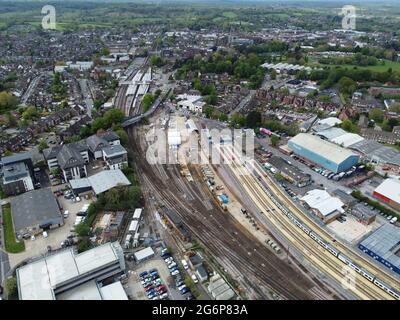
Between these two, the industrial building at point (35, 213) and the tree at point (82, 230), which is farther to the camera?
the industrial building at point (35, 213)

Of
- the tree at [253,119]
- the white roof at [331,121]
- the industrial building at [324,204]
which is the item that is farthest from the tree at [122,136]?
the white roof at [331,121]

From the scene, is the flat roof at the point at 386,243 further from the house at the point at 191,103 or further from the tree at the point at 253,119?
the house at the point at 191,103

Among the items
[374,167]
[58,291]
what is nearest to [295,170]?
[374,167]

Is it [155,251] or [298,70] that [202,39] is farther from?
[155,251]

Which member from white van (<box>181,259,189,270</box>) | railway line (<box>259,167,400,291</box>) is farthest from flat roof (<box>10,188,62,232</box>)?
railway line (<box>259,167,400,291</box>)

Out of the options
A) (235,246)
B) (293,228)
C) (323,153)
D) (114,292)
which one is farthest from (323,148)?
(114,292)

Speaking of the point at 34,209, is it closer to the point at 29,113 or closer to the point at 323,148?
the point at 29,113
